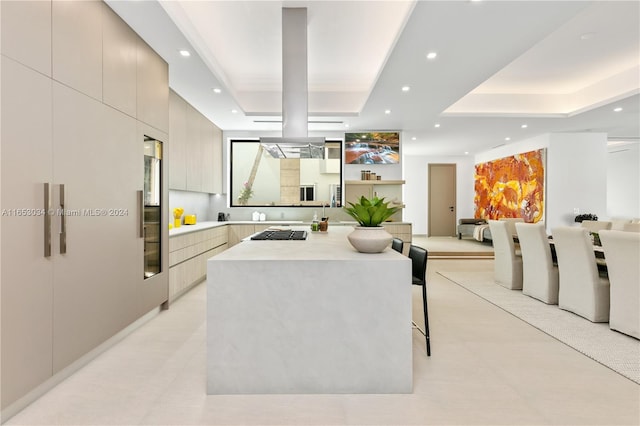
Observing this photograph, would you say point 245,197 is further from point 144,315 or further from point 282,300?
point 282,300

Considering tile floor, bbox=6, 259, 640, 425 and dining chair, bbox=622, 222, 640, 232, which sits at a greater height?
dining chair, bbox=622, 222, 640, 232

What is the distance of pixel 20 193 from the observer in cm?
177

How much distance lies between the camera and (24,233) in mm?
1796

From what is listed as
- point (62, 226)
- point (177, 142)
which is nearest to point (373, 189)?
point (177, 142)

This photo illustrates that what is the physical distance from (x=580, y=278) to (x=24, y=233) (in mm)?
4515

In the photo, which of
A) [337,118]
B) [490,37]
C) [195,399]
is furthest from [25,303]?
[337,118]

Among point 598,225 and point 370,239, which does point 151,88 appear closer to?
point 370,239

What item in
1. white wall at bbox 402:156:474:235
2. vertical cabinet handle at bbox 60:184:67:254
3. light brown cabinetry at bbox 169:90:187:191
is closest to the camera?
vertical cabinet handle at bbox 60:184:67:254

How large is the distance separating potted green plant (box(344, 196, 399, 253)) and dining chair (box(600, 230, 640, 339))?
217 centimetres

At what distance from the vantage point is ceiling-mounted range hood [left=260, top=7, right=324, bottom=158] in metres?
3.11

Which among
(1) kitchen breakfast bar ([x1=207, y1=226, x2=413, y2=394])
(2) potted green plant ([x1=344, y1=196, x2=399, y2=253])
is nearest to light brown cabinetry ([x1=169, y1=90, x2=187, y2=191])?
(1) kitchen breakfast bar ([x1=207, y1=226, x2=413, y2=394])

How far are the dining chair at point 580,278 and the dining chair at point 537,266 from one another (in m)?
0.18

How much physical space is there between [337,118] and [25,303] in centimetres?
451

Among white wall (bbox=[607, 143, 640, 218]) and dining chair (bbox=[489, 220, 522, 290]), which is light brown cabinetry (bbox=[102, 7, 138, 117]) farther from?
white wall (bbox=[607, 143, 640, 218])
